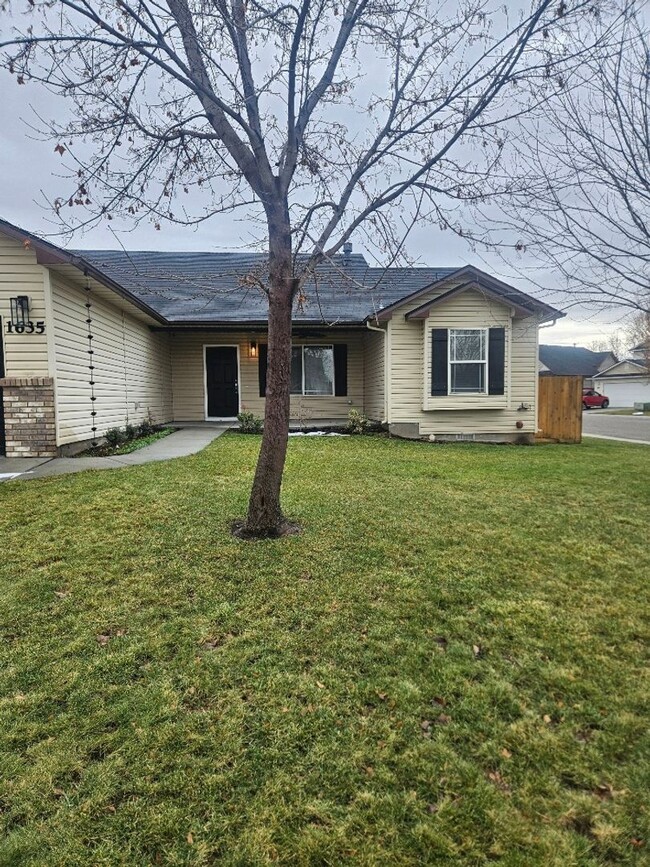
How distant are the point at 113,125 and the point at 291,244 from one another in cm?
183

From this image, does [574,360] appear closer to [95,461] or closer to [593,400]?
[593,400]

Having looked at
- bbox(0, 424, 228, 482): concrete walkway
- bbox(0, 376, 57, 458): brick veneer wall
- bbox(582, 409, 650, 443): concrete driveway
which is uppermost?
bbox(0, 376, 57, 458): brick veneer wall

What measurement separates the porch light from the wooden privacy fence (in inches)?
405

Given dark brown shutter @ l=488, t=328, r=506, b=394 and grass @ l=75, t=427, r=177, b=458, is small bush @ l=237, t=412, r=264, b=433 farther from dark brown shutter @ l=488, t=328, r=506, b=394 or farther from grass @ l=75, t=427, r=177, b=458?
dark brown shutter @ l=488, t=328, r=506, b=394

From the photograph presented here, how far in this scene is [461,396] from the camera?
9945mm

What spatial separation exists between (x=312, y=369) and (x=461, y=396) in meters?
4.11

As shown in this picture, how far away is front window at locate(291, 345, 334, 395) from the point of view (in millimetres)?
12211

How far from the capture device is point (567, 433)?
→ 10641mm

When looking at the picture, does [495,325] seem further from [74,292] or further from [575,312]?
[74,292]

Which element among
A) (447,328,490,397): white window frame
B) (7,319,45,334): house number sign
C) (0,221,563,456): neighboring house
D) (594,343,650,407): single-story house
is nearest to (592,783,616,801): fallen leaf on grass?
(0,221,563,456): neighboring house

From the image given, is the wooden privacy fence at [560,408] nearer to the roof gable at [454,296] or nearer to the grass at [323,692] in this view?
the roof gable at [454,296]

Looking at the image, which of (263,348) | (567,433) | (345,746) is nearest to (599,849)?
(345,746)

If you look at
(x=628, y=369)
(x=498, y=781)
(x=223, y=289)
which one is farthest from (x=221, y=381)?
(x=628, y=369)

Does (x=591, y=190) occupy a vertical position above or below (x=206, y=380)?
above
